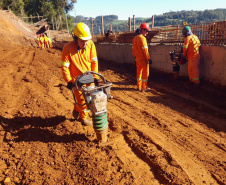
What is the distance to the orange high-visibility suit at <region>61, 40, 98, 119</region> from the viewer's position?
12.3 ft

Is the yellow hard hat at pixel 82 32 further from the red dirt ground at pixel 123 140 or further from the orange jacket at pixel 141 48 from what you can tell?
the orange jacket at pixel 141 48

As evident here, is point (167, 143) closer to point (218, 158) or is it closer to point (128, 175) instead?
point (218, 158)

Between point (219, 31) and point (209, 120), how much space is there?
12.5 feet

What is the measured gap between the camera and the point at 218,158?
3283mm

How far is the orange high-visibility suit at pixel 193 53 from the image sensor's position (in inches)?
261

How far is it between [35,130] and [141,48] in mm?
4158

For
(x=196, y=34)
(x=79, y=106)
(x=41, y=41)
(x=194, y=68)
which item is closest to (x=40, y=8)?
(x=41, y=41)

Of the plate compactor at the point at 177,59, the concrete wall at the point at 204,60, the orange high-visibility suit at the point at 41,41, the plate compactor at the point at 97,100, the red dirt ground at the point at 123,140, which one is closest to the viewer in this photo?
the red dirt ground at the point at 123,140

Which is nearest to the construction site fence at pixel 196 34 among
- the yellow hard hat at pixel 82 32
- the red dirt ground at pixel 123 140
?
the red dirt ground at pixel 123 140

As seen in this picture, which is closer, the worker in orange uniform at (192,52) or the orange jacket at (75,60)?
the orange jacket at (75,60)

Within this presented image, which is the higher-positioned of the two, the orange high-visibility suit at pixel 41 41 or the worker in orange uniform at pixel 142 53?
the orange high-visibility suit at pixel 41 41

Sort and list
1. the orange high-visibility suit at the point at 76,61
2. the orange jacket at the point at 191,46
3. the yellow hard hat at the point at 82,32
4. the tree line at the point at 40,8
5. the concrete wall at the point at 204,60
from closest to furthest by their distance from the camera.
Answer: the yellow hard hat at the point at 82,32
the orange high-visibility suit at the point at 76,61
the concrete wall at the point at 204,60
the orange jacket at the point at 191,46
the tree line at the point at 40,8

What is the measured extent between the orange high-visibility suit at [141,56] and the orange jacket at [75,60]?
2857 mm

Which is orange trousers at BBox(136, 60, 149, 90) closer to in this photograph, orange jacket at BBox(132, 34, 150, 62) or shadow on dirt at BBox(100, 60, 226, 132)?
orange jacket at BBox(132, 34, 150, 62)
